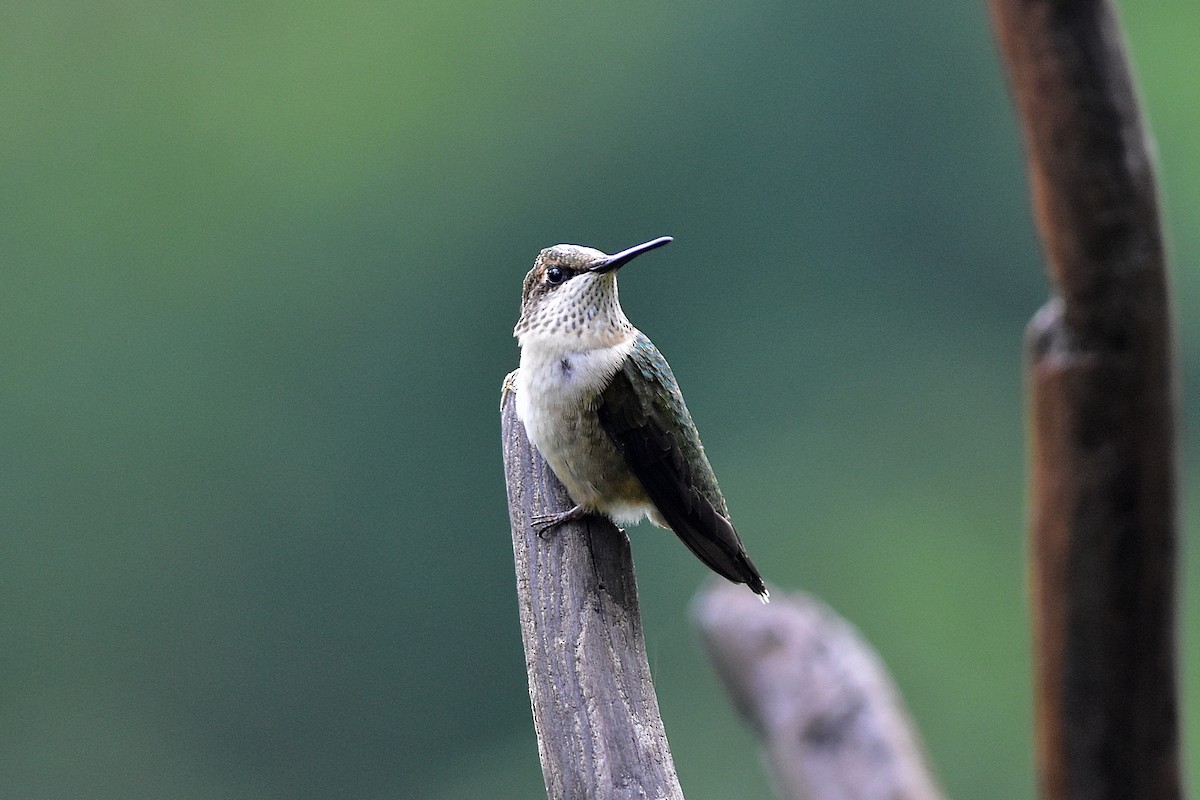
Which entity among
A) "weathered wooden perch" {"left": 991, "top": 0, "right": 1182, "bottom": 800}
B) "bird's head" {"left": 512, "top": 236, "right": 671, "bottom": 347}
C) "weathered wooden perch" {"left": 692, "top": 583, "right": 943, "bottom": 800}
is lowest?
"weathered wooden perch" {"left": 692, "top": 583, "right": 943, "bottom": 800}

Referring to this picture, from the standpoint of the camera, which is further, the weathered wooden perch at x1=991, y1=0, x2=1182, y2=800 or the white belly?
the white belly

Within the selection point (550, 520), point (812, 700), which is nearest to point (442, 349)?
point (812, 700)

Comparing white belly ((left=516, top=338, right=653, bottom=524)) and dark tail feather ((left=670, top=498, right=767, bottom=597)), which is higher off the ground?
white belly ((left=516, top=338, right=653, bottom=524))

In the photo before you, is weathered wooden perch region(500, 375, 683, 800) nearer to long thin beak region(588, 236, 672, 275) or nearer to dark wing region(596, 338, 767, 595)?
dark wing region(596, 338, 767, 595)

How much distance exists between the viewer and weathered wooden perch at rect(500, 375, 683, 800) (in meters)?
1.61

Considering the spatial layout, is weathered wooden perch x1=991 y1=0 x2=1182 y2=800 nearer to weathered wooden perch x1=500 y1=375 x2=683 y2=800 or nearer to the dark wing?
weathered wooden perch x1=500 y1=375 x2=683 y2=800

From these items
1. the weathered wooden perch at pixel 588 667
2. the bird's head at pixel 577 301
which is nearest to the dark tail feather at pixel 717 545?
the weathered wooden perch at pixel 588 667

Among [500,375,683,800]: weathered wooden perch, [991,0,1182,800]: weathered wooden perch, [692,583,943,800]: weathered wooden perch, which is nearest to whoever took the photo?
[991,0,1182,800]: weathered wooden perch

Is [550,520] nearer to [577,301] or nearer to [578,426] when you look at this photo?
[578,426]

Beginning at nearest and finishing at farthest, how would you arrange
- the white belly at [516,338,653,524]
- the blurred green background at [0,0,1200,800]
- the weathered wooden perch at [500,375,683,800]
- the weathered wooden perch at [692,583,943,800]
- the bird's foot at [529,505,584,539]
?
the weathered wooden perch at [500,375,683,800]
the bird's foot at [529,505,584,539]
the white belly at [516,338,653,524]
the weathered wooden perch at [692,583,943,800]
the blurred green background at [0,0,1200,800]

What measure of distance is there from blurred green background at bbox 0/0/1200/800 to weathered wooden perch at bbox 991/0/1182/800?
301 inches

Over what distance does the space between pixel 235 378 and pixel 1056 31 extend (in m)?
8.30

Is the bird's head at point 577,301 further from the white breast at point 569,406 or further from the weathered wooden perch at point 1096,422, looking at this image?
the weathered wooden perch at point 1096,422

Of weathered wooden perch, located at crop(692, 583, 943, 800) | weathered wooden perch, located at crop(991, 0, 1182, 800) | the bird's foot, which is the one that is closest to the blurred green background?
weathered wooden perch, located at crop(692, 583, 943, 800)
